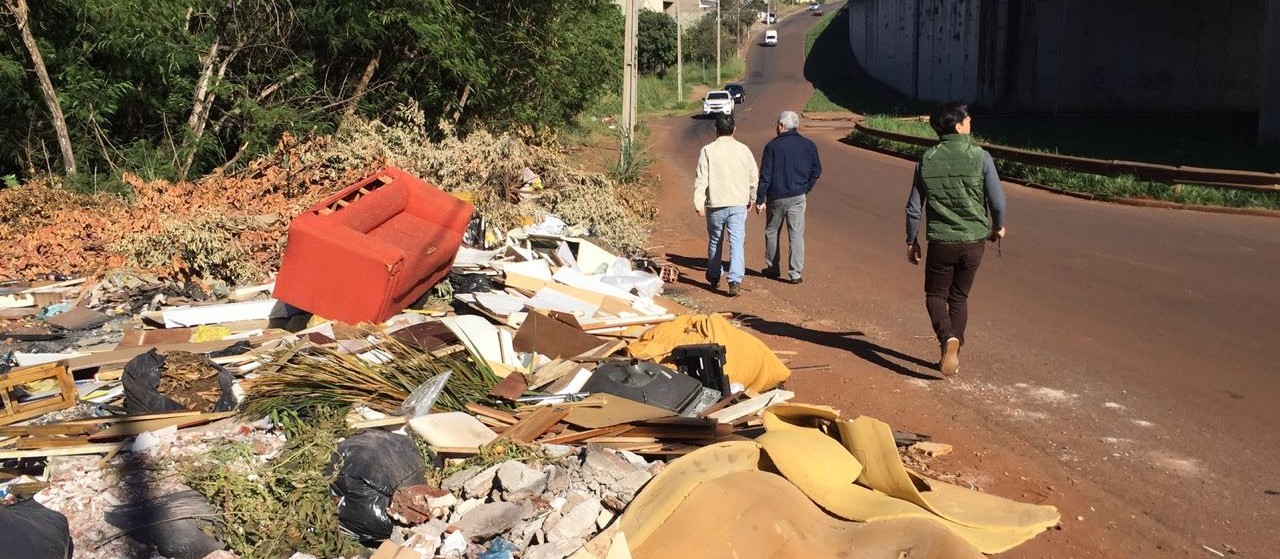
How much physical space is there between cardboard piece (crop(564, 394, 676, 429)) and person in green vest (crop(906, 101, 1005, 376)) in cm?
245

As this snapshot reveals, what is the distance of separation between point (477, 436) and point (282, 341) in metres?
2.41

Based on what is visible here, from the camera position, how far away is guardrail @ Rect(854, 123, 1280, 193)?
49.6 ft

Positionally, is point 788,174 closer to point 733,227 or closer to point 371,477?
point 733,227

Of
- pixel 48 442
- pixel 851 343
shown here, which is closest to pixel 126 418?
pixel 48 442

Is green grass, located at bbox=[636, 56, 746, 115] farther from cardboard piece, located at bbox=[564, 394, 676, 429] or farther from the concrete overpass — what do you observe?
cardboard piece, located at bbox=[564, 394, 676, 429]

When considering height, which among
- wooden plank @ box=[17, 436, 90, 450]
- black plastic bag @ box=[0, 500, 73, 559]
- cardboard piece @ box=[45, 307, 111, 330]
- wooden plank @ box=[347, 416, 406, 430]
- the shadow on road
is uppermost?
black plastic bag @ box=[0, 500, 73, 559]

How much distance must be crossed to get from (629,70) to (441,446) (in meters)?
14.5

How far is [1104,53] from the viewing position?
1331 inches

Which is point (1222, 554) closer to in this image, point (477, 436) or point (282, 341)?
point (477, 436)

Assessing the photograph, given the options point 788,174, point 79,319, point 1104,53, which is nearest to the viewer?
point 79,319

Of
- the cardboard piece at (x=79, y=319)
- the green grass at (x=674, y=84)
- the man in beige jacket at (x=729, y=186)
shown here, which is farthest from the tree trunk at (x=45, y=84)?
the green grass at (x=674, y=84)

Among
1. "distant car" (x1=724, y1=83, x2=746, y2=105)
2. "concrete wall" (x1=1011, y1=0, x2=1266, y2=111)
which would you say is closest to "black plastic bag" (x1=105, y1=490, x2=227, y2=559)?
"concrete wall" (x1=1011, y1=0, x2=1266, y2=111)

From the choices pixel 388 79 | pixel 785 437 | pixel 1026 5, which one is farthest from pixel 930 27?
pixel 785 437

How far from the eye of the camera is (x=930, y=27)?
47188 millimetres
